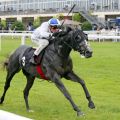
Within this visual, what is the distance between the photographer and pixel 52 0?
2689 inches

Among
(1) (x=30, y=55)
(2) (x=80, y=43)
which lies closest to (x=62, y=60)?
(2) (x=80, y=43)

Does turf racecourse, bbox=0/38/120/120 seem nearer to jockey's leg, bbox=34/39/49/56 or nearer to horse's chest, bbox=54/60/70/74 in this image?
horse's chest, bbox=54/60/70/74

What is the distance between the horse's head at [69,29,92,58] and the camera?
255 inches

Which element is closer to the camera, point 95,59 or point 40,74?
point 40,74

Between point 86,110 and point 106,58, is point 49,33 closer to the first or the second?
point 86,110

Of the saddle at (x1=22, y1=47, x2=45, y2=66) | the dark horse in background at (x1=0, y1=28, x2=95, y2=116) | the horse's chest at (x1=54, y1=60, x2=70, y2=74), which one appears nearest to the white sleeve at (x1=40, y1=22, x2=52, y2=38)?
the dark horse in background at (x1=0, y1=28, x2=95, y2=116)

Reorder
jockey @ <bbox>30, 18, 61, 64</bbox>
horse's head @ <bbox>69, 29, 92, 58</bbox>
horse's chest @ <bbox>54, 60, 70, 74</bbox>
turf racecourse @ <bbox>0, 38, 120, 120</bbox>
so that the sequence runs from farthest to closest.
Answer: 1. jockey @ <bbox>30, 18, 61, 64</bbox>
2. turf racecourse @ <bbox>0, 38, 120, 120</bbox>
3. horse's chest @ <bbox>54, 60, 70, 74</bbox>
4. horse's head @ <bbox>69, 29, 92, 58</bbox>

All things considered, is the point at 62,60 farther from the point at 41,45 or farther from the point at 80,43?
the point at 41,45

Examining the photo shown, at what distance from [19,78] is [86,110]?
192 inches

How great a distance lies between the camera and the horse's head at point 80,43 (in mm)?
6477

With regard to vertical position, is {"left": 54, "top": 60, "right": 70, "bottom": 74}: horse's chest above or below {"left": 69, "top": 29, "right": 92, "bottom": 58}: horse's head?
below

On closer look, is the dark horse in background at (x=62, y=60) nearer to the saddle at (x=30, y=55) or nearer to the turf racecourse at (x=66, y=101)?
the saddle at (x=30, y=55)

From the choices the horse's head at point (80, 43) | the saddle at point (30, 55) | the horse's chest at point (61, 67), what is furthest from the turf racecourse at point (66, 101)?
the horse's head at point (80, 43)

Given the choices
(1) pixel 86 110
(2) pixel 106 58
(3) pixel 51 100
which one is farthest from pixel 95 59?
(1) pixel 86 110
